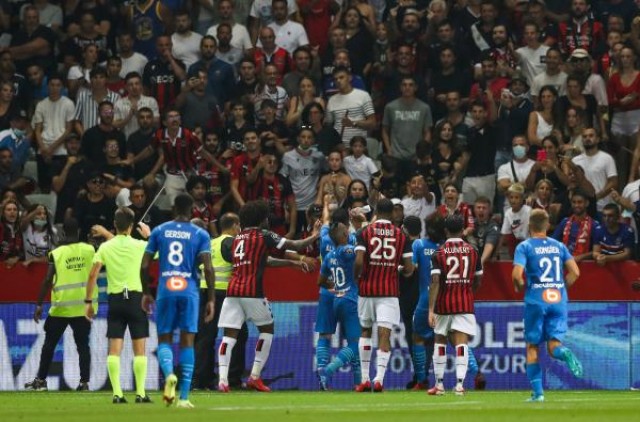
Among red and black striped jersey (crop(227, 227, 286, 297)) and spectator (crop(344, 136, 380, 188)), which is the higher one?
spectator (crop(344, 136, 380, 188))

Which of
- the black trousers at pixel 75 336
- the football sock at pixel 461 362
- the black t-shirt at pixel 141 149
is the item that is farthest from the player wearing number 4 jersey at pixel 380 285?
the black t-shirt at pixel 141 149

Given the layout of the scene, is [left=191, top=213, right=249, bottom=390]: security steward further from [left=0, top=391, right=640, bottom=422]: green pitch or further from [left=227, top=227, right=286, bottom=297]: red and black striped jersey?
[left=0, top=391, right=640, bottom=422]: green pitch

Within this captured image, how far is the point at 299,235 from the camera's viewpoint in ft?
81.7

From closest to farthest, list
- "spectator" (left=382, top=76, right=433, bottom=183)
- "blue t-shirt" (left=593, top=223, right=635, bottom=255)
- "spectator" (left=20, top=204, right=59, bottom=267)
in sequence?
"blue t-shirt" (left=593, top=223, right=635, bottom=255) < "spectator" (left=20, top=204, right=59, bottom=267) < "spectator" (left=382, top=76, right=433, bottom=183)

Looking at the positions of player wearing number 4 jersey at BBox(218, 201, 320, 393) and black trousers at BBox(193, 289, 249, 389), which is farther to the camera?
black trousers at BBox(193, 289, 249, 389)

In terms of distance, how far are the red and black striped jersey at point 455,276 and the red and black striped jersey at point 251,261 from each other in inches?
85.9

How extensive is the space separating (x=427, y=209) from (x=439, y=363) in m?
4.71

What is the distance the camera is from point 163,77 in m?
27.4

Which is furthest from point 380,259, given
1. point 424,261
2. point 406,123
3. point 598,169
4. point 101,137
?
point 101,137

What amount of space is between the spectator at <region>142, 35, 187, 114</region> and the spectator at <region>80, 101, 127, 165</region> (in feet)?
4.25

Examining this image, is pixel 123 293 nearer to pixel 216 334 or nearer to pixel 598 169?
pixel 216 334

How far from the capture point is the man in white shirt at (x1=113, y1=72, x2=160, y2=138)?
26.7 meters

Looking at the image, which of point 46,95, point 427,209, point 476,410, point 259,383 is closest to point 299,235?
point 427,209

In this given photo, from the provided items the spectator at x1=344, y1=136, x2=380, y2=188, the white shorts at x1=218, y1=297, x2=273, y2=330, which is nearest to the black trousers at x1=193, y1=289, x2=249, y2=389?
the white shorts at x1=218, y1=297, x2=273, y2=330
